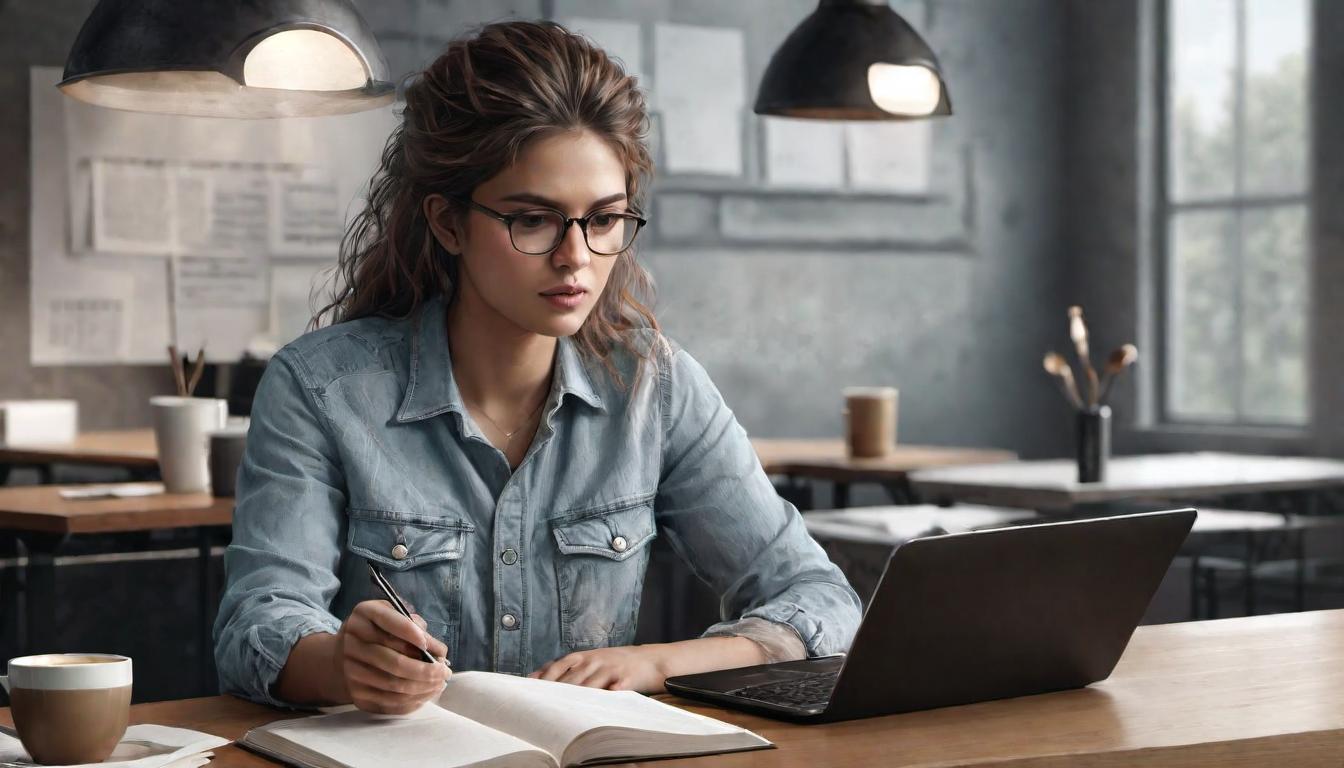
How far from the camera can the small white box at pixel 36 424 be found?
4570 millimetres

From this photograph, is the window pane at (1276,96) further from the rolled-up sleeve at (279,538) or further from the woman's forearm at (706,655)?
the rolled-up sleeve at (279,538)

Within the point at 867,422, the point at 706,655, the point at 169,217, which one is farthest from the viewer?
the point at 169,217

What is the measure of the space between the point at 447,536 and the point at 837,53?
234 cm

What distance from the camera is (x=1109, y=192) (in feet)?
24.0

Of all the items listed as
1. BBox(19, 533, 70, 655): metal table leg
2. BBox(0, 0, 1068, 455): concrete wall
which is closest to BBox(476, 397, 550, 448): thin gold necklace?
BBox(19, 533, 70, 655): metal table leg

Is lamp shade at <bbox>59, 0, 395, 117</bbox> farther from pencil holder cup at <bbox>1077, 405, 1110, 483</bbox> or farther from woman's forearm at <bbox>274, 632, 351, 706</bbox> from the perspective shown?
pencil holder cup at <bbox>1077, 405, 1110, 483</bbox>

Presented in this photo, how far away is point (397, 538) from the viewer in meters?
1.74

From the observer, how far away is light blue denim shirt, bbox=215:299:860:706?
170 centimetres

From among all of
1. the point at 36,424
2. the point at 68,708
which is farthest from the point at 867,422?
the point at 68,708

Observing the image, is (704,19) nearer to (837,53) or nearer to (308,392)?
(837,53)

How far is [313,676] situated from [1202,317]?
6.10m

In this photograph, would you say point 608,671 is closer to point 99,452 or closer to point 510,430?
point 510,430

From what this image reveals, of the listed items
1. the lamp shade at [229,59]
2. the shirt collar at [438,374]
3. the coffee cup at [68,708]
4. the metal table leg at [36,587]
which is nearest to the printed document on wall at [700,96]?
the metal table leg at [36,587]

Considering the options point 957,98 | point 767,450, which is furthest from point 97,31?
point 957,98
